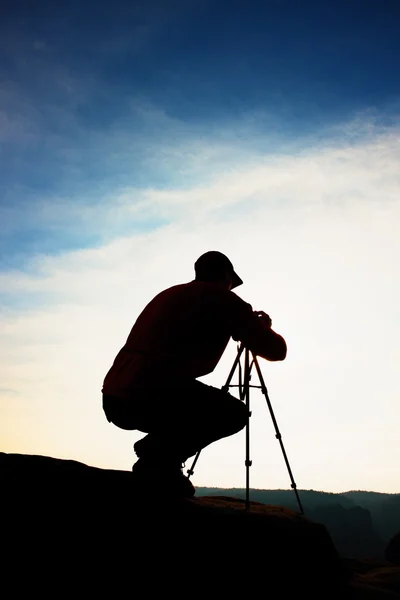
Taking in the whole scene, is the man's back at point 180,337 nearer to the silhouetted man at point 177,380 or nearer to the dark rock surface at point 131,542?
the silhouetted man at point 177,380

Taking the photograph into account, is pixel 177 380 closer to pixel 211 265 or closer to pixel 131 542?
pixel 131 542

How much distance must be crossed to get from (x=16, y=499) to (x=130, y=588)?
108 cm

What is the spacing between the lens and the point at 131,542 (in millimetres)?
3611

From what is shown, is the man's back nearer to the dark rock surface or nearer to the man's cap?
the man's cap

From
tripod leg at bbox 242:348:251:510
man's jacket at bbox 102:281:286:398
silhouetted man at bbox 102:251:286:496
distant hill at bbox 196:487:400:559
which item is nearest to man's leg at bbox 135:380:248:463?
silhouetted man at bbox 102:251:286:496

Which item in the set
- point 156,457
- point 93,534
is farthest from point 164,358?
point 93,534

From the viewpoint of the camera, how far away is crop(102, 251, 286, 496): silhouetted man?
4.44 meters

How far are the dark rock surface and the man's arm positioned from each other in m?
1.62

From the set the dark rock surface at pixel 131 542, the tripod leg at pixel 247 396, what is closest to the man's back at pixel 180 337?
the dark rock surface at pixel 131 542

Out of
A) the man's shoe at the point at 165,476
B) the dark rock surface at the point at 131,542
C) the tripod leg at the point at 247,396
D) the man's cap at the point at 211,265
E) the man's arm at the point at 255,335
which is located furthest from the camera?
the tripod leg at the point at 247,396

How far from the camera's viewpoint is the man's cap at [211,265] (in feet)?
17.9

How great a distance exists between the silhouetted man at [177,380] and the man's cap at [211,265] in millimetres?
567

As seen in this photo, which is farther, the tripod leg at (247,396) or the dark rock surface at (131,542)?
the tripod leg at (247,396)

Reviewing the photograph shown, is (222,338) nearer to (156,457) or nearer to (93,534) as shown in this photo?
(156,457)
